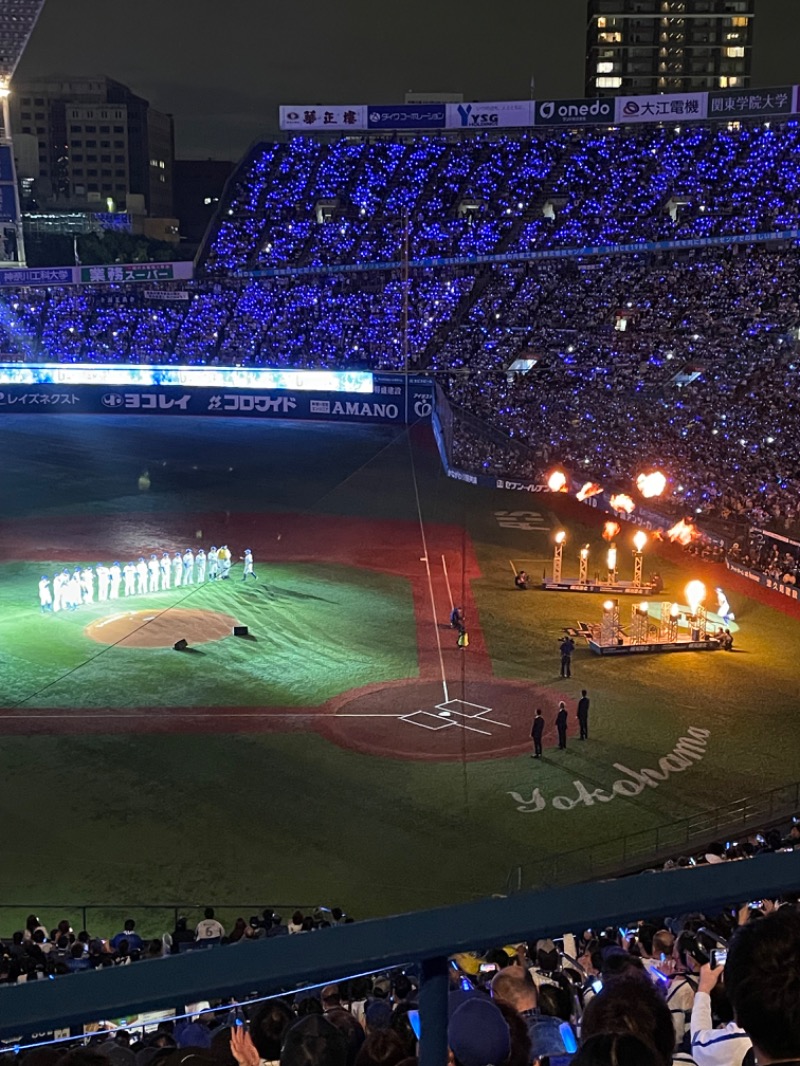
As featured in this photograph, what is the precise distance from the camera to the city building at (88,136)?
148 m

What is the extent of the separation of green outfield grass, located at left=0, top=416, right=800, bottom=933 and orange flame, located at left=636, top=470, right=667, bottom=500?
4.90 m

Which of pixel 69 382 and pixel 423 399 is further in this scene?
pixel 69 382

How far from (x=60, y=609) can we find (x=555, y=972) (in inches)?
886

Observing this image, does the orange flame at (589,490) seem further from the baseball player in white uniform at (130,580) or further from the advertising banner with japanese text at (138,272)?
the advertising banner with japanese text at (138,272)

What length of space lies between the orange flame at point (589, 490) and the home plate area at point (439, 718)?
19580 millimetres

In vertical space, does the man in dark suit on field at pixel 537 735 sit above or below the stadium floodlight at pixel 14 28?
below

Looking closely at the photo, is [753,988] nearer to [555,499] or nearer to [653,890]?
[653,890]

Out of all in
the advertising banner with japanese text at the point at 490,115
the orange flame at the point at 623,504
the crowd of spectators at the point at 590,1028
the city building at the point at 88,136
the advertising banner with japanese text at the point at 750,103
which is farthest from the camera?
the city building at the point at 88,136

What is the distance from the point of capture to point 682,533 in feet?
117

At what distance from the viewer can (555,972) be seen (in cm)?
820

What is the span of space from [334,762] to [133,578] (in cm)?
1265

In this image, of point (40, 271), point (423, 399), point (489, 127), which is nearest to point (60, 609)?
point (423, 399)

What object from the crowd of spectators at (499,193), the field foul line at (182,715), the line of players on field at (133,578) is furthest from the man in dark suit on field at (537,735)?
the crowd of spectators at (499,193)

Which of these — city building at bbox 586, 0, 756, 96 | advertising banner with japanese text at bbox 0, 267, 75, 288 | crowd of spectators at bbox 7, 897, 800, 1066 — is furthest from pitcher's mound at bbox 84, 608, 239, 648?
city building at bbox 586, 0, 756, 96
